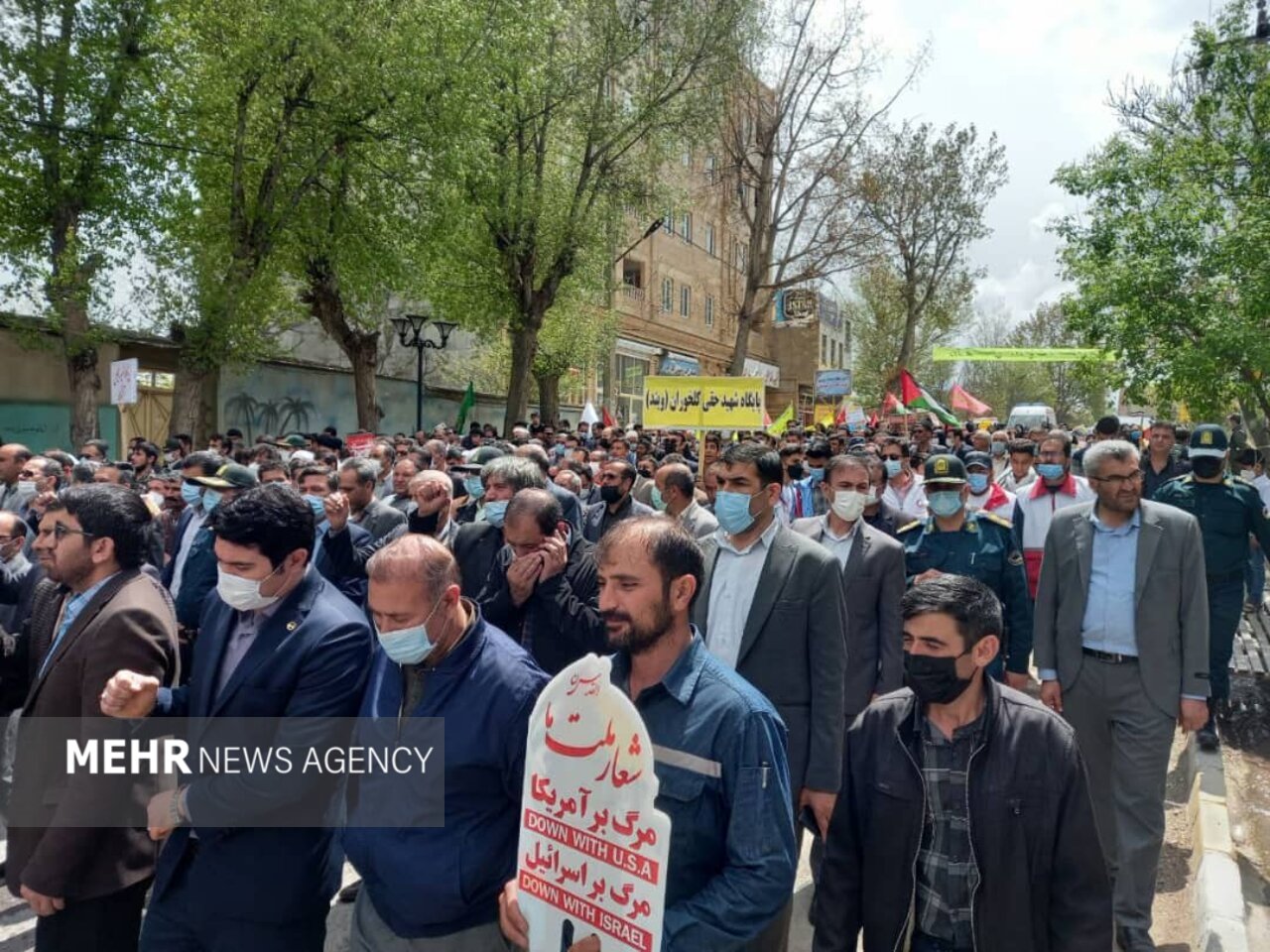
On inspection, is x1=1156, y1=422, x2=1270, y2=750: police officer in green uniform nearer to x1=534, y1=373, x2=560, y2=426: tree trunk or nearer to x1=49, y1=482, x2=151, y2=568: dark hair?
x1=49, y1=482, x2=151, y2=568: dark hair

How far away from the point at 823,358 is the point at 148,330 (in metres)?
48.9

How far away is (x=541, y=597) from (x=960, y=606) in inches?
75.5

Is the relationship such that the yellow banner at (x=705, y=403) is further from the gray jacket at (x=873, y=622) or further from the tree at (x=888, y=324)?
the tree at (x=888, y=324)

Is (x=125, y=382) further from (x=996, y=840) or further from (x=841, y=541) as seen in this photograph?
(x=996, y=840)

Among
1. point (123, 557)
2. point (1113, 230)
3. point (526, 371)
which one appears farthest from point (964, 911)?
point (526, 371)

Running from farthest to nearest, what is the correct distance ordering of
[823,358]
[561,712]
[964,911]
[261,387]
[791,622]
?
[823,358] → [261,387] → [791,622] → [964,911] → [561,712]

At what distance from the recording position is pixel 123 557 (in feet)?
10.5

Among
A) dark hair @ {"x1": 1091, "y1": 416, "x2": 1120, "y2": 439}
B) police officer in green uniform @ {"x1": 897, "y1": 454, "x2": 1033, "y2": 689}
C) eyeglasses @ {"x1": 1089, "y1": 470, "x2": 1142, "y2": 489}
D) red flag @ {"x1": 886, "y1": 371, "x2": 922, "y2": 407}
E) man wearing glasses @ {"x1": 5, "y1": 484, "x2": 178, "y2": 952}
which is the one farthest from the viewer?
red flag @ {"x1": 886, "y1": 371, "x2": 922, "y2": 407}

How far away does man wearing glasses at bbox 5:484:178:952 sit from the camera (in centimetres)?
281

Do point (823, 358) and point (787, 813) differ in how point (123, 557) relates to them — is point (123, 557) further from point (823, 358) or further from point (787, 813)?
point (823, 358)

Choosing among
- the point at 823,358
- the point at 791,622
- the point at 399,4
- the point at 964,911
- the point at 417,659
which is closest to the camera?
the point at 964,911

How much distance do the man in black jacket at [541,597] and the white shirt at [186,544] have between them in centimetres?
269

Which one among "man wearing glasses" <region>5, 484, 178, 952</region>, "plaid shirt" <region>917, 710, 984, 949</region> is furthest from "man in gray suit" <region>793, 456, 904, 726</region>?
"man wearing glasses" <region>5, 484, 178, 952</region>

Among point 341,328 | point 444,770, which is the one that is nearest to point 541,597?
point 444,770
